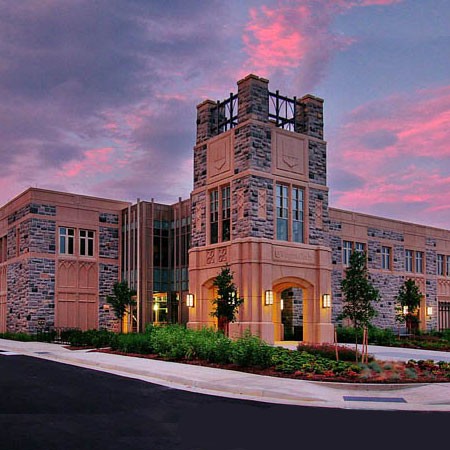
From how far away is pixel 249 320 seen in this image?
1124 inches

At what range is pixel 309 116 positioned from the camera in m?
32.4

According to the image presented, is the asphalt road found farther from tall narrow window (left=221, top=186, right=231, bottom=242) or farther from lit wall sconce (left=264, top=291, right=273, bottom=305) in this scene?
tall narrow window (left=221, top=186, right=231, bottom=242)

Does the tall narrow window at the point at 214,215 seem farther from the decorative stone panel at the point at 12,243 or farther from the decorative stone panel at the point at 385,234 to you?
the decorative stone panel at the point at 385,234

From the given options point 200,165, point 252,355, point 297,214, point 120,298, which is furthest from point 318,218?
point 252,355

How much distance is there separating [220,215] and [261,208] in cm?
267

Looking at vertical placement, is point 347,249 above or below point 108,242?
below

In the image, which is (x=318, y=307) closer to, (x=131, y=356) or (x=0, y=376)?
(x=131, y=356)

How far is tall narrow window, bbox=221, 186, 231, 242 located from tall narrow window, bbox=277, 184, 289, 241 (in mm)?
2540

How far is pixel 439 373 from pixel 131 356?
36.8 feet

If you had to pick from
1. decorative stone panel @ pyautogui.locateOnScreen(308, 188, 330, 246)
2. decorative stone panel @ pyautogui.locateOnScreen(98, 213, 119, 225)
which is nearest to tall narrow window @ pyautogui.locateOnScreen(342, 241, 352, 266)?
decorative stone panel @ pyautogui.locateOnScreen(308, 188, 330, 246)

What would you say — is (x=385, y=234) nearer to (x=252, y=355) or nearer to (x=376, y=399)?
(x=252, y=355)

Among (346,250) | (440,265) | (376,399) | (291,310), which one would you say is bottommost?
(376,399)

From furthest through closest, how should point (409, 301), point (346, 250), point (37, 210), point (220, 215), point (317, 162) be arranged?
point (346, 250)
point (409, 301)
point (37, 210)
point (317, 162)
point (220, 215)

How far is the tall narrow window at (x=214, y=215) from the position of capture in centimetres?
3155
